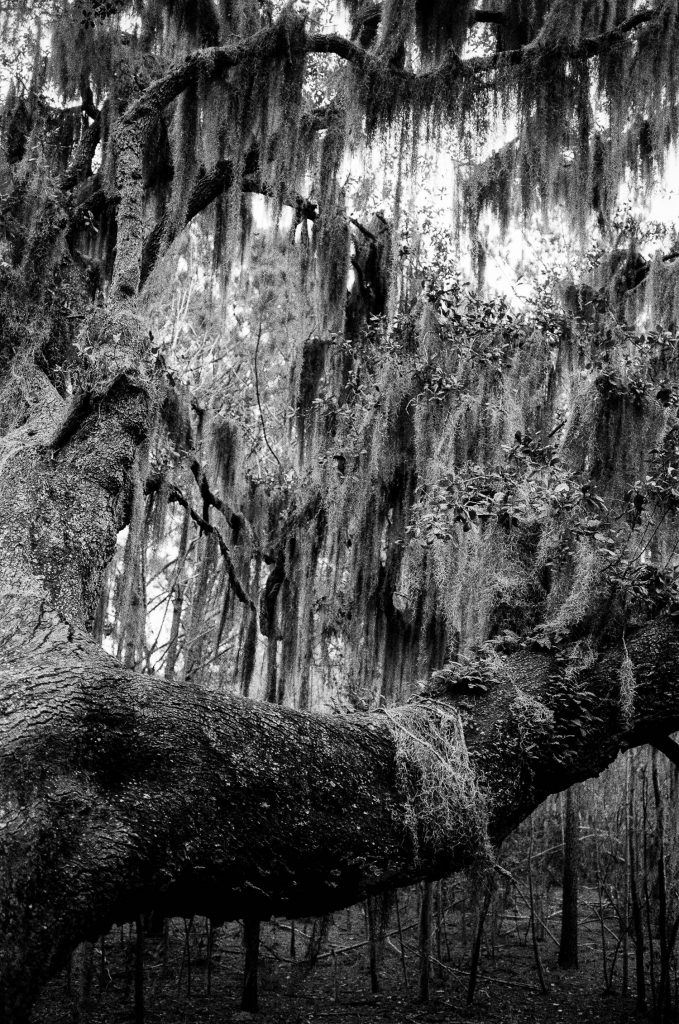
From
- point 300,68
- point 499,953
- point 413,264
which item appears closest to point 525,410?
point 413,264

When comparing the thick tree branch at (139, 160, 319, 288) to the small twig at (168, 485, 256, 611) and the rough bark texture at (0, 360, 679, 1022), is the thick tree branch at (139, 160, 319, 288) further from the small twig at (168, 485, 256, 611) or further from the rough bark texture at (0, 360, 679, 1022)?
the rough bark texture at (0, 360, 679, 1022)

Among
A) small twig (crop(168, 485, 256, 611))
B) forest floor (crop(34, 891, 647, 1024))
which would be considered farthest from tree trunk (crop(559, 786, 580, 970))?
small twig (crop(168, 485, 256, 611))

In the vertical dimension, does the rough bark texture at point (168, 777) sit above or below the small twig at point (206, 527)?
below

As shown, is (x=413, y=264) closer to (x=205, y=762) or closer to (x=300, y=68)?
(x=300, y=68)

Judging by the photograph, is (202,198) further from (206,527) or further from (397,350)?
(206,527)

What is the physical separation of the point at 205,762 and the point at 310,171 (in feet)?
13.4

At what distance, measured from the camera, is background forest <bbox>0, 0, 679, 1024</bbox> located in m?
4.25

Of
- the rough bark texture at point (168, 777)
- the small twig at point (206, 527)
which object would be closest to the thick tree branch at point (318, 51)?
the rough bark texture at point (168, 777)

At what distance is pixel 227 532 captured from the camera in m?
7.75

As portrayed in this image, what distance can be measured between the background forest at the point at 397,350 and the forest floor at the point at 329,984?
0.24ft

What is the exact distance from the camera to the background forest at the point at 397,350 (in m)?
4.25

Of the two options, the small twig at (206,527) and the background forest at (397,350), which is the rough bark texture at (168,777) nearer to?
the background forest at (397,350)

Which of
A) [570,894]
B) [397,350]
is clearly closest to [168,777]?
[397,350]

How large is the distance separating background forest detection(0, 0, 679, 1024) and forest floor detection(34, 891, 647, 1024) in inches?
2.9
